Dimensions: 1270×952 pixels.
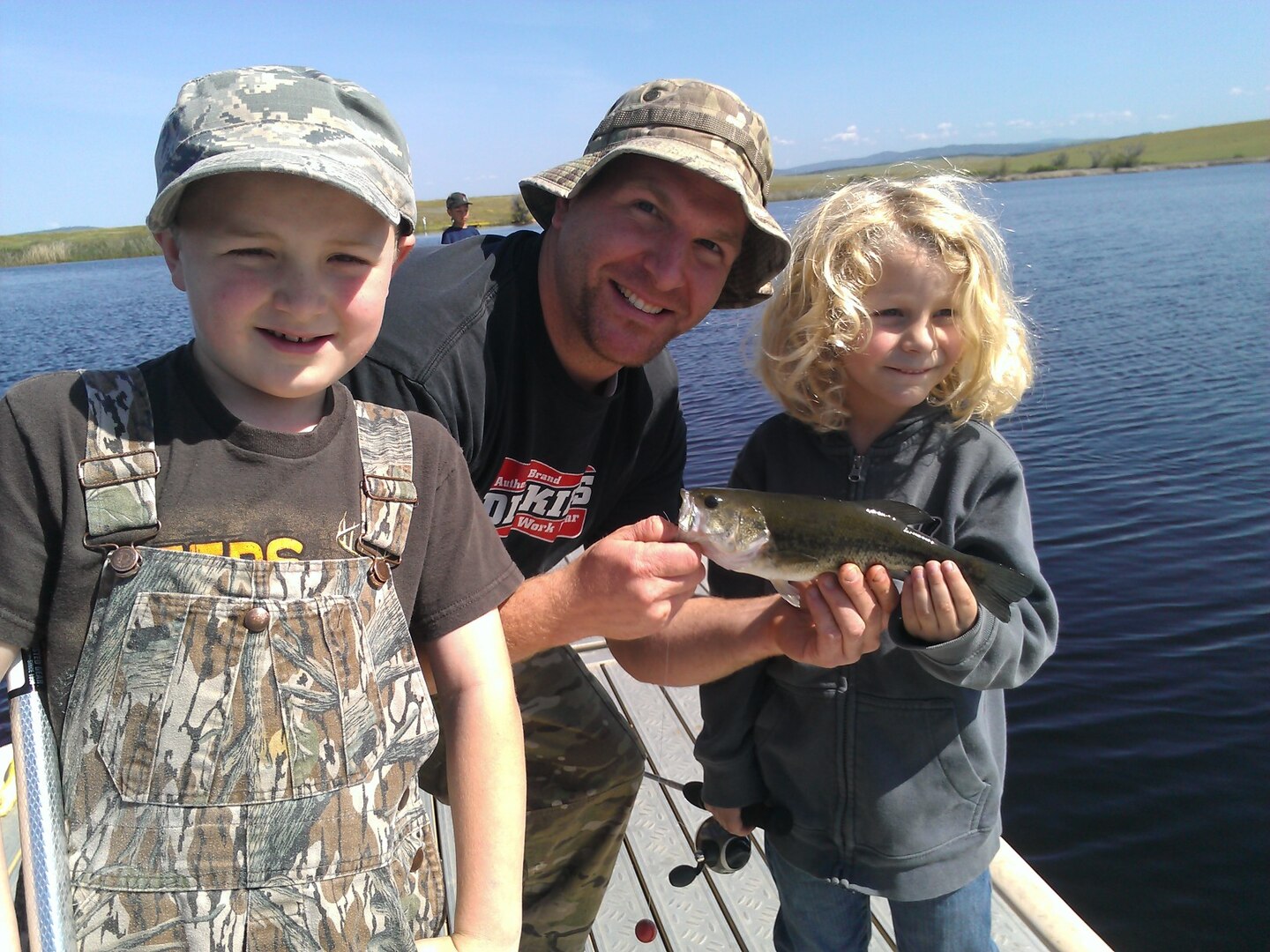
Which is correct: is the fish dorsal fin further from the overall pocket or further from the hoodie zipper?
the overall pocket

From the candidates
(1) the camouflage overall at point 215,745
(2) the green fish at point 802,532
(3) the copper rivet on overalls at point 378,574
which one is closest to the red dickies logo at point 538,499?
(2) the green fish at point 802,532

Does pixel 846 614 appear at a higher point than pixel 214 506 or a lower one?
lower

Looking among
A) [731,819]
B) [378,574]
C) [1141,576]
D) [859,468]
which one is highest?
[378,574]

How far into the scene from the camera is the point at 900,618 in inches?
97.6

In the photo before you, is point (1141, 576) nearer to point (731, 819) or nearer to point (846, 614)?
point (731, 819)

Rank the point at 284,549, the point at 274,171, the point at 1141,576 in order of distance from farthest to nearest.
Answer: the point at 1141,576
the point at 284,549
the point at 274,171

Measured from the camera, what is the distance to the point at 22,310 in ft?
112

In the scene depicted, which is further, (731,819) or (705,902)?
(705,902)

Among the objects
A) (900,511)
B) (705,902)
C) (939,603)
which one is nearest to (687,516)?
(900,511)

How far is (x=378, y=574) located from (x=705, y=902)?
2506 mm

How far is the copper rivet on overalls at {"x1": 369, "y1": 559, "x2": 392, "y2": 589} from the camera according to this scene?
189 cm

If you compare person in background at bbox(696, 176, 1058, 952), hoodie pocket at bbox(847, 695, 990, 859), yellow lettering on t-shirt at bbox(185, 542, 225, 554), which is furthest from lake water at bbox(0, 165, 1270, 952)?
yellow lettering on t-shirt at bbox(185, 542, 225, 554)

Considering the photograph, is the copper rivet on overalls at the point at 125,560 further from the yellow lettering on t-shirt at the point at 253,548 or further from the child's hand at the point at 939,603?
the child's hand at the point at 939,603

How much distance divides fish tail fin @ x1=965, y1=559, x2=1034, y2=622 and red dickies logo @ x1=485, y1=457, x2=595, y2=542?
55.7 inches
